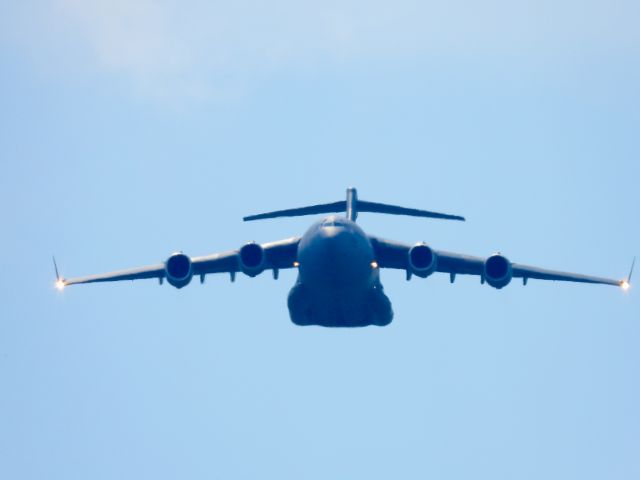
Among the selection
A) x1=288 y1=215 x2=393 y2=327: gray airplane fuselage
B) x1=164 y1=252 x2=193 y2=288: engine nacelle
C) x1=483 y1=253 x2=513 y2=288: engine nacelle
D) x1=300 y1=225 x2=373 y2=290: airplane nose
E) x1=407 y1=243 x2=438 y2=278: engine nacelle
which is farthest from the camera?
x1=164 y1=252 x2=193 y2=288: engine nacelle

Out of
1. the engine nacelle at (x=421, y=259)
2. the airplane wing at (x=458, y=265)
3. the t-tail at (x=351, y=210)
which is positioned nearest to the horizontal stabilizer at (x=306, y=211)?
the t-tail at (x=351, y=210)

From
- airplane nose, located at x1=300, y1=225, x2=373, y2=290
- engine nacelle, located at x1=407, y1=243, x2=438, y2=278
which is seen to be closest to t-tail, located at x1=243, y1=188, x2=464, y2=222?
engine nacelle, located at x1=407, y1=243, x2=438, y2=278

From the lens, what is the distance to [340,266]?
1054 inches

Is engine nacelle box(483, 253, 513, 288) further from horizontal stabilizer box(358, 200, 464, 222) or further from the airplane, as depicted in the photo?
horizontal stabilizer box(358, 200, 464, 222)

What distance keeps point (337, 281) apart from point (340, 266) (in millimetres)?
538

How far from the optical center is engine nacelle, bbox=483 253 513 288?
2895 cm

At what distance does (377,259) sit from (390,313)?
1589mm

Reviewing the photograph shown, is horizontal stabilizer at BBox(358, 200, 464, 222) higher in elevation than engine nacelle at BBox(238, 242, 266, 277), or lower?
higher

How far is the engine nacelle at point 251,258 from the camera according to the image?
1143 inches

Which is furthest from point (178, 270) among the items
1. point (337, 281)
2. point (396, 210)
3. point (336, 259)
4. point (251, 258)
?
point (396, 210)

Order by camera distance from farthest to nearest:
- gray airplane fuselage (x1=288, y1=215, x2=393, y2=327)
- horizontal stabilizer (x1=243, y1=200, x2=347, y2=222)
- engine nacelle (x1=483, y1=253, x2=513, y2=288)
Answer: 1. horizontal stabilizer (x1=243, y1=200, x2=347, y2=222)
2. engine nacelle (x1=483, y1=253, x2=513, y2=288)
3. gray airplane fuselage (x1=288, y1=215, x2=393, y2=327)

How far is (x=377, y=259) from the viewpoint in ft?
100

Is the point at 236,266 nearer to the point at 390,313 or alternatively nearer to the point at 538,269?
the point at 390,313

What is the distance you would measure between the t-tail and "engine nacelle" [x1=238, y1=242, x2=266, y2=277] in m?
0.89
